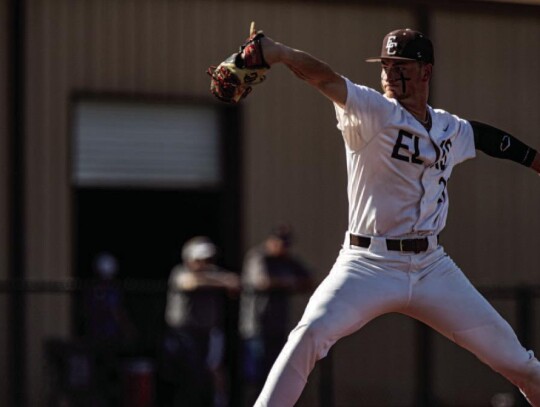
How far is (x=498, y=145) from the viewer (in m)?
8.15

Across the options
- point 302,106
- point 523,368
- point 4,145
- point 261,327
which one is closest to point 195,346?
point 261,327

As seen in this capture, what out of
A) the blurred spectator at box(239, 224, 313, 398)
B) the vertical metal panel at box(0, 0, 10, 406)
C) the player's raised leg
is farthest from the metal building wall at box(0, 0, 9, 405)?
the player's raised leg

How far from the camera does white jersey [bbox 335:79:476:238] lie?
7309 millimetres

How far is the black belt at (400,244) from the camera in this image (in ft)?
24.5

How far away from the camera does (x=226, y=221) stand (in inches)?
635

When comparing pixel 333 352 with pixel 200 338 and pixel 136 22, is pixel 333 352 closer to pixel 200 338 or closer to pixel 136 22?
pixel 200 338

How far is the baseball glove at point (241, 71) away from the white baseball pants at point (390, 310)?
1.11 meters

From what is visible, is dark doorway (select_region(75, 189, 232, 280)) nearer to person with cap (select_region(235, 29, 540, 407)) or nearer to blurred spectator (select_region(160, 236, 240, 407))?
blurred spectator (select_region(160, 236, 240, 407))

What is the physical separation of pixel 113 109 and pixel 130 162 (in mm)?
615

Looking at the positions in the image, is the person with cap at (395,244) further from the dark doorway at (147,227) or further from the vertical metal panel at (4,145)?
the dark doorway at (147,227)

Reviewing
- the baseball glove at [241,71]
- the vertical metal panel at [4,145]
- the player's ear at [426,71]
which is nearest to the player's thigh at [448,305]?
the player's ear at [426,71]

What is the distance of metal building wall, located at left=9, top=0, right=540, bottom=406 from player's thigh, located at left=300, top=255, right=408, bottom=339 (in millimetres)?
5124

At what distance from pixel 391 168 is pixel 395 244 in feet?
1.33

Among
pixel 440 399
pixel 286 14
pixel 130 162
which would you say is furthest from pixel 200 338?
pixel 286 14
